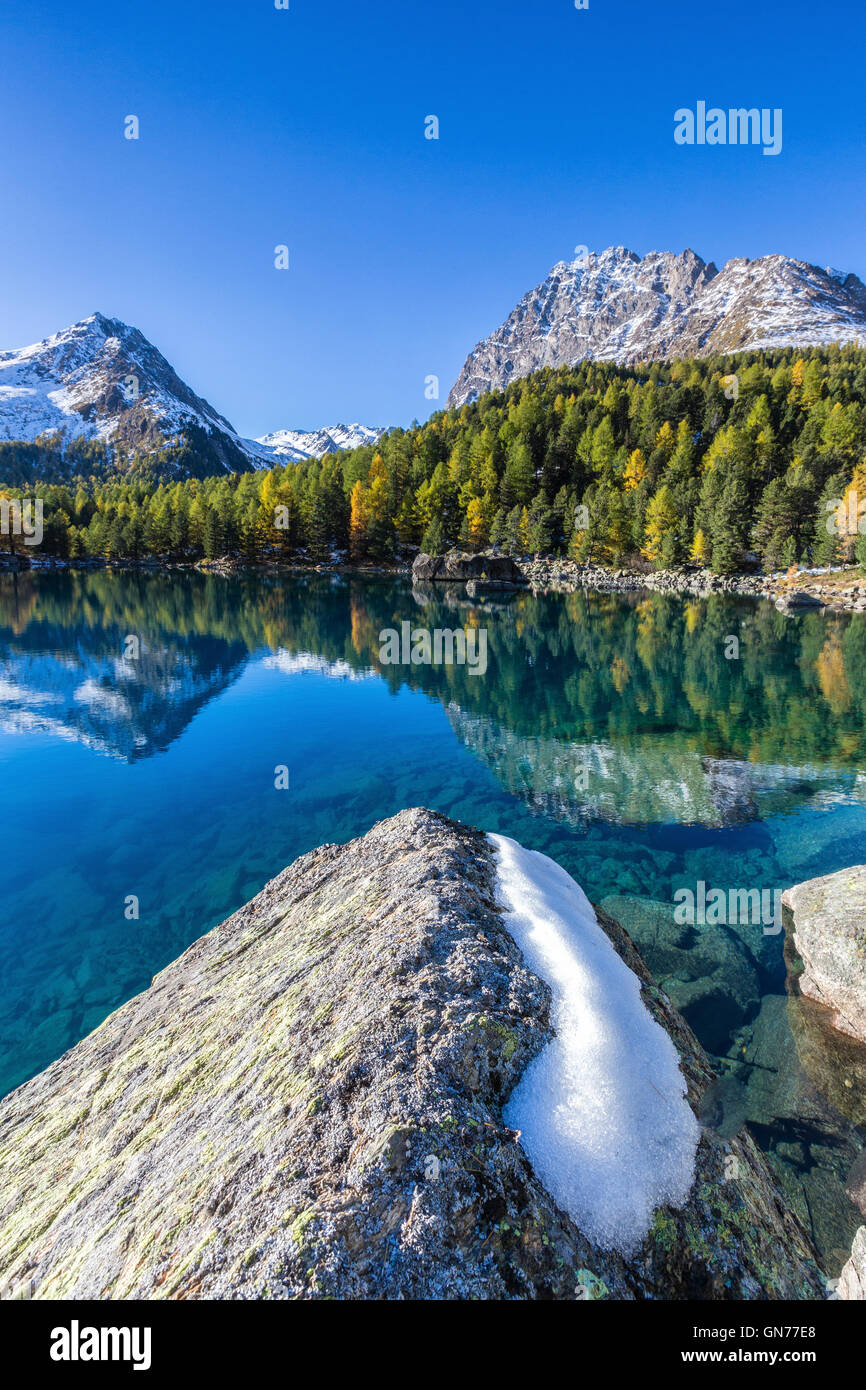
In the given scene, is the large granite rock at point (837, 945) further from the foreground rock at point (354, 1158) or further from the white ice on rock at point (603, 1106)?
the white ice on rock at point (603, 1106)

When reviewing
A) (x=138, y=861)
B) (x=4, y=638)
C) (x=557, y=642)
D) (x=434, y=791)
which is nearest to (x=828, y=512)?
(x=557, y=642)

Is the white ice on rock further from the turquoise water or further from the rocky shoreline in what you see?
the rocky shoreline

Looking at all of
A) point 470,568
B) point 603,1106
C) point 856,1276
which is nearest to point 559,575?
point 470,568

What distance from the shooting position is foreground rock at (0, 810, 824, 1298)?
2.87 meters

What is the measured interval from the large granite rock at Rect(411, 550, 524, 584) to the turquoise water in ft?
174

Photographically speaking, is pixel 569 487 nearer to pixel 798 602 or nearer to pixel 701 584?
pixel 701 584

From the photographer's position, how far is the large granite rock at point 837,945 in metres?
9.02

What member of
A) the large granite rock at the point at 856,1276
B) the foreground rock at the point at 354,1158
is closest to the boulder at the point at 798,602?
the large granite rock at the point at 856,1276

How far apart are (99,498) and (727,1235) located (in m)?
169

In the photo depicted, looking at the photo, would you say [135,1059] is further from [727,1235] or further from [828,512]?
[828,512]

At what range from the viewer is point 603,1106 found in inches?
155

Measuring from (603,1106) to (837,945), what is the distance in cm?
832

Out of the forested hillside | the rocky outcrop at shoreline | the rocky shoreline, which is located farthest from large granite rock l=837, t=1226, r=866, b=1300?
the forested hillside
